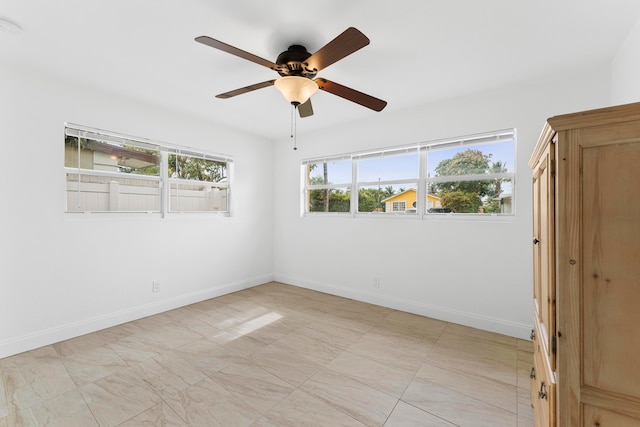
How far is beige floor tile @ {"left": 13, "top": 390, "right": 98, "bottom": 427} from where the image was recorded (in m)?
1.67

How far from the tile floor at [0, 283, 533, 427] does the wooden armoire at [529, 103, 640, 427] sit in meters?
1.14

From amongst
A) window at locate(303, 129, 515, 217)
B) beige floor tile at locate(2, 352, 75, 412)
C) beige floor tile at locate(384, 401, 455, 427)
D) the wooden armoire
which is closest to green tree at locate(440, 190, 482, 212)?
window at locate(303, 129, 515, 217)

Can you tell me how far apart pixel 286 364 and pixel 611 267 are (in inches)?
86.4

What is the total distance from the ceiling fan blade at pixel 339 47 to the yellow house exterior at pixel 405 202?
7.05 ft

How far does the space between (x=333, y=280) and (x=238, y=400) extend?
2.42 metres

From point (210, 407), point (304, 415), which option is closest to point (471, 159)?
point (304, 415)

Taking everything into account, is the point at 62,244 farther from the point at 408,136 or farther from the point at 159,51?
the point at 408,136

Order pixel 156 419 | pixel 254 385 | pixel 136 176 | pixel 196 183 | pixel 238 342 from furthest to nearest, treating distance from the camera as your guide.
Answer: pixel 196 183
pixel 136 176
pixel 238 342
pixel 254 385
pixel 156 419

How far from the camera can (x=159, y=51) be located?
2.19 meters

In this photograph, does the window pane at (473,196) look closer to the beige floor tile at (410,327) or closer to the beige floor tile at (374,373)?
the beige floor tile at (410,327)

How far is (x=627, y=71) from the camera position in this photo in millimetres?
1997

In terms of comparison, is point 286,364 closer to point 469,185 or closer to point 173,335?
point 173,335

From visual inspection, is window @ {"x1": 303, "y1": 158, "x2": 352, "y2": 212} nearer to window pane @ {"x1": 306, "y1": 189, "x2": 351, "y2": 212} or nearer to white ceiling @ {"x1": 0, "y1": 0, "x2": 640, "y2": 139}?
window pane @ {"x1": 306, "y1": 189, "x2": 351, "y2": 212}

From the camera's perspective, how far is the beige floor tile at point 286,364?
2159 millimetres
